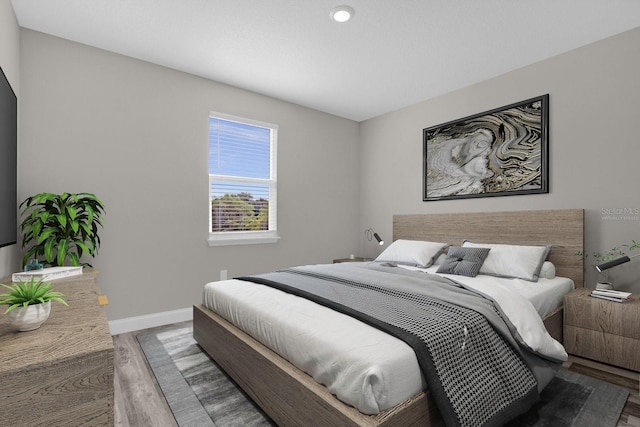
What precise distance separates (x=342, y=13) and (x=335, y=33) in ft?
0.89

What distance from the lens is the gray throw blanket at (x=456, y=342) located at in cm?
138

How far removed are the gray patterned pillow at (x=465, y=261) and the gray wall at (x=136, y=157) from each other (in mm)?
2035

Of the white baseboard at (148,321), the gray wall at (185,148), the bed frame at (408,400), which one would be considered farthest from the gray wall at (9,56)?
the bed frame at (408,400)

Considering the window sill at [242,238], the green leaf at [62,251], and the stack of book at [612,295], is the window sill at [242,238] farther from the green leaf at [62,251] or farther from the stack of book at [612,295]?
the stack of book at [612,295]

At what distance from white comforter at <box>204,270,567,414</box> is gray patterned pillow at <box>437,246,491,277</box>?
2.26 feet

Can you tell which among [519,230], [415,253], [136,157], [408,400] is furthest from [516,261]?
[136,157]

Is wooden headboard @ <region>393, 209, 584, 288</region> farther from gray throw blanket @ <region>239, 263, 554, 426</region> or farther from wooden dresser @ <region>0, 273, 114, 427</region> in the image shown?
wooden dresser @ <region>0, 273, 114, 427</region>

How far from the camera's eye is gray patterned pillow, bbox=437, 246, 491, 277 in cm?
295

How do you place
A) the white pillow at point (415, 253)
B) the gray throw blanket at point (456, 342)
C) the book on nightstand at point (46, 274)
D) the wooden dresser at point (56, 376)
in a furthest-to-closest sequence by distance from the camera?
the white pillow at point (415, 253) < the book on nightstand at point (46, 274) < the gray throw blanket at point (456, 342) < the wooden dresser at point (56, 376)

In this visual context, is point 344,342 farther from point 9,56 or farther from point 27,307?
point 9,56

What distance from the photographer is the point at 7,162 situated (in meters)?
1.88

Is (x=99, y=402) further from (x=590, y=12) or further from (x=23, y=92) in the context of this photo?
(x=590, y=12)

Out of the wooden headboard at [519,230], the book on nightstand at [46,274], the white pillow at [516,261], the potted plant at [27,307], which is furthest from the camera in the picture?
the wooden headboard at [519,230]

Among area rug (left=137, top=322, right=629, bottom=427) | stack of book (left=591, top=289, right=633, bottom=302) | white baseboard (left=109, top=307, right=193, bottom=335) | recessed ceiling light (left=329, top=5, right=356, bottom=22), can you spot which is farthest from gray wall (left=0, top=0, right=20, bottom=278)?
stack of book (left=591, top=289, right=633, bottom=302)
